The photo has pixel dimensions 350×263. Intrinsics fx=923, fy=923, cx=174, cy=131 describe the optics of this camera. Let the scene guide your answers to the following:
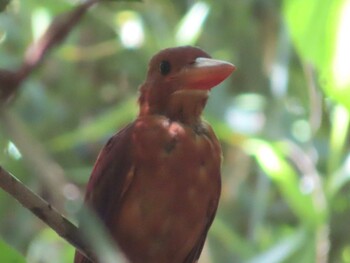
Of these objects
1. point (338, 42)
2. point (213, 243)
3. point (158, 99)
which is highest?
point (338, 42)

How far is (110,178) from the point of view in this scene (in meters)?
2.16

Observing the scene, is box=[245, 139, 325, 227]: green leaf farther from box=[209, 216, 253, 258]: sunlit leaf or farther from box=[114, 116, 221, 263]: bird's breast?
box=[114, 116, 221, 263]: bird's breast

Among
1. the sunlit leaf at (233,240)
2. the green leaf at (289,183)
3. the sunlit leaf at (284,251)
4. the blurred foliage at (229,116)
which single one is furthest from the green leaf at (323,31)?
the sunlit leaf at (233,240)

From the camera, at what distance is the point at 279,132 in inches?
140

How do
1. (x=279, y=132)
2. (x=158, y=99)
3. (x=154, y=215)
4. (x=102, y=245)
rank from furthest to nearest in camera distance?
(x=279, y=132) < (x=158, y=99) < (x=154, y=215) < (x=102, y=245)

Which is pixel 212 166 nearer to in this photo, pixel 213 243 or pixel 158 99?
pixel 158 99

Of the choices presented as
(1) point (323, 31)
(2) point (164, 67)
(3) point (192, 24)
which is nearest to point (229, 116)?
(3) point (192, 24)

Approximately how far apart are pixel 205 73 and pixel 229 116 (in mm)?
1540

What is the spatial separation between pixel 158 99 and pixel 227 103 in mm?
1376

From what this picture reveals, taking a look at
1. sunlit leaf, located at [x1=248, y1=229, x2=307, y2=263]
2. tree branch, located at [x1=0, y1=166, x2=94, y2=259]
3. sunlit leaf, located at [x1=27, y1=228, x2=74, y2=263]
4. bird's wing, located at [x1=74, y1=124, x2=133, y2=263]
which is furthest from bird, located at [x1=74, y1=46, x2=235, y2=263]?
sunlit leaf, located at [x1=27, y1=228, x2=74, y2=263]

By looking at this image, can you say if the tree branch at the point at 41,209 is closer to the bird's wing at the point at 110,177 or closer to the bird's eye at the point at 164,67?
the bird's wing at the point at 110,177

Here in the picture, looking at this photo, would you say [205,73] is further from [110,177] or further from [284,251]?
[284,251]

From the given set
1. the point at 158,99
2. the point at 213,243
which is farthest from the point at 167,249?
the point at 213,243

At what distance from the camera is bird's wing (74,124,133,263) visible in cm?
212
